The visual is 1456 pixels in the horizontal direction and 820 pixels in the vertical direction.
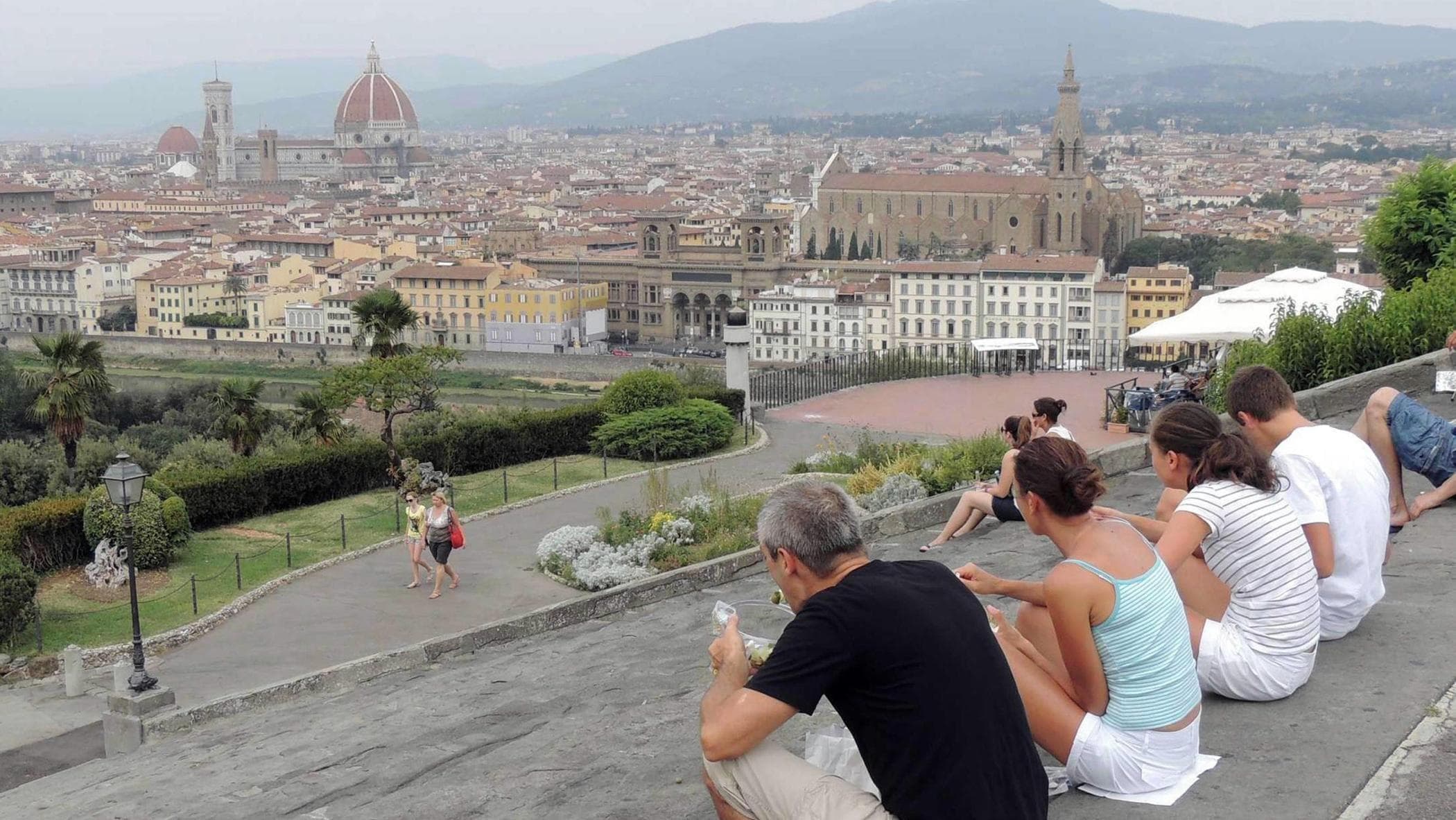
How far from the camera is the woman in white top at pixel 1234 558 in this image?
3436 mm

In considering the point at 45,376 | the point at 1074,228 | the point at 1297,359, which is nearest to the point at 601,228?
the point at 1074,228

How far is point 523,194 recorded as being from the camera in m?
130

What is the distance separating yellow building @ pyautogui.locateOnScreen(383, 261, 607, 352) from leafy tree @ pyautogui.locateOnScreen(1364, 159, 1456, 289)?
53044mm

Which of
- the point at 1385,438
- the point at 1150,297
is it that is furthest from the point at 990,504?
the point at 1150,297

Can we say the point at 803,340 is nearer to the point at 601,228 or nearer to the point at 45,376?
the point at 601,228

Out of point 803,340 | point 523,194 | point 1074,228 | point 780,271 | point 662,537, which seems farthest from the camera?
point 523,194

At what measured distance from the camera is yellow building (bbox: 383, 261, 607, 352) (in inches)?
2566

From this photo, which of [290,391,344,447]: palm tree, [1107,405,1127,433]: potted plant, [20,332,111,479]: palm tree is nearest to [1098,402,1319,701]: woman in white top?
[1107,405,1127,433]: potted plant

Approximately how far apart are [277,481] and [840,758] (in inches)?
392

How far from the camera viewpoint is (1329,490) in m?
3.82

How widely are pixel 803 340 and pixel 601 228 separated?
3749cm

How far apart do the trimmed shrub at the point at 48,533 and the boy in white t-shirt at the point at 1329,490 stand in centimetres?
864

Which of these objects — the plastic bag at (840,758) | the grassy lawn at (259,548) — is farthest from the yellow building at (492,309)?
the plastic bag at (840,758)

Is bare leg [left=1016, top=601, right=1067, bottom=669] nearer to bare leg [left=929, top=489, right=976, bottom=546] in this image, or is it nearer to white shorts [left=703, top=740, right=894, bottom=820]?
white shorts [left=703, top=740, right=894, bottom=820]
